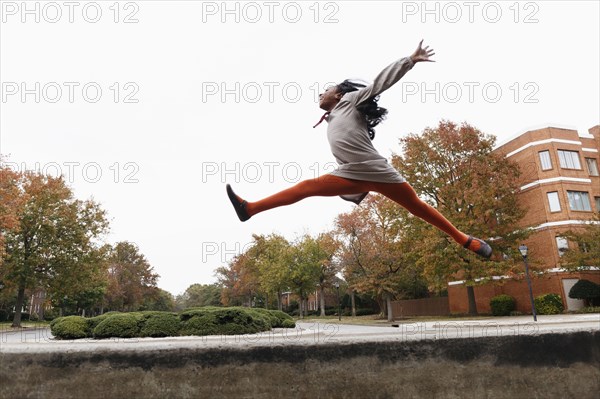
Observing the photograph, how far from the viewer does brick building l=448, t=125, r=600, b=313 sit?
31.0 metres

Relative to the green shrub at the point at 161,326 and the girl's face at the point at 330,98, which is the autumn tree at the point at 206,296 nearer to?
the green shrub at the point at 161,326

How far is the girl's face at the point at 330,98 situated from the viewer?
4.00 m

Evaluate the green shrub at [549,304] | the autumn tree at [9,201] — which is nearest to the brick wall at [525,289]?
the green shrub at [549,304]

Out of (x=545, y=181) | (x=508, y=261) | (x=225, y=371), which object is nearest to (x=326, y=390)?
(x=225, y=371)

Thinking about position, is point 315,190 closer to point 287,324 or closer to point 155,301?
point 287,324

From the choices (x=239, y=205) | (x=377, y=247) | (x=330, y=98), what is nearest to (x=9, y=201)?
(x=377, y=247)

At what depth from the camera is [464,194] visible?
27.7m

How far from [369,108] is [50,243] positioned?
1445 inches

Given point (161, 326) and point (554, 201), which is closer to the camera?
point (161, 326)

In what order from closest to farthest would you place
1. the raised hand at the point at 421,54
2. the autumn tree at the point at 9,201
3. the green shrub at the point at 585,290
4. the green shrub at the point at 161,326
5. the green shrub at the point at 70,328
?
the raised hand at the point at 421,54
the green shrub at the point at 161,326
the green shrub at the point at 70,328
the autumn tree at the point at 9,201
the green shrub at the point at 585,290

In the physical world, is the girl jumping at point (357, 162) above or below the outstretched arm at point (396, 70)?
below

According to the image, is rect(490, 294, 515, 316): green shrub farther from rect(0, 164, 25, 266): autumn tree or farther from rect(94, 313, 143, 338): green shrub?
rect(0, 164, 25, 266): autumn tree

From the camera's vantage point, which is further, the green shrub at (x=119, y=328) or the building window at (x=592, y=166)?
the building window at (x=592, y=166)

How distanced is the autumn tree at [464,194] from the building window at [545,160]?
427 cm
